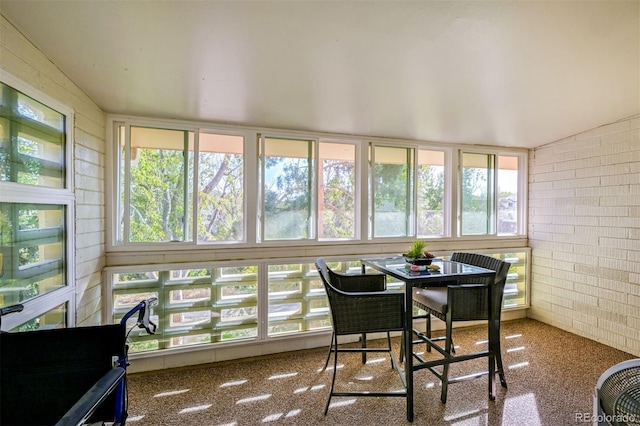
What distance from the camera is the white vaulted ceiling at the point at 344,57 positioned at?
1660mm

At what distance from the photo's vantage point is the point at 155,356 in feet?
9.18

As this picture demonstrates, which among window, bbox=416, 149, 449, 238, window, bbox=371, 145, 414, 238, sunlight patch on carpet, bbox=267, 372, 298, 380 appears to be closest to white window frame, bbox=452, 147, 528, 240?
window, bbox=416, 149, 449, 238

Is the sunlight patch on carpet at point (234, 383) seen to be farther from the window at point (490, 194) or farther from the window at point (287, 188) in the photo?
the window at point (490, 194)

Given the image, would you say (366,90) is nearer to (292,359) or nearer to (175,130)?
(175,130)

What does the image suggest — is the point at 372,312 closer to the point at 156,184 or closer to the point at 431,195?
the point at 431,195

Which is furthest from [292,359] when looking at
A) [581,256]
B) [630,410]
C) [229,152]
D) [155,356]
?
[581,256]

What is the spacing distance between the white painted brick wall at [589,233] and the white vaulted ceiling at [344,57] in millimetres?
536

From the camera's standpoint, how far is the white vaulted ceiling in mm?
1660

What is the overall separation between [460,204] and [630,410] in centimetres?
311

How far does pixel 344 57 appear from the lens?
206cm

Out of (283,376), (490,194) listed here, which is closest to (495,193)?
(490,194)

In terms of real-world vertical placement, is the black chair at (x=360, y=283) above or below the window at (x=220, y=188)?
below

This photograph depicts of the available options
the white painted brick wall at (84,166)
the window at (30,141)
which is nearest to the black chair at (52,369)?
the window at (30,141)

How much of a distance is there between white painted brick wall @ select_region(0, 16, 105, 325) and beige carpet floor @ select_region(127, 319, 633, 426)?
0.88 metres
